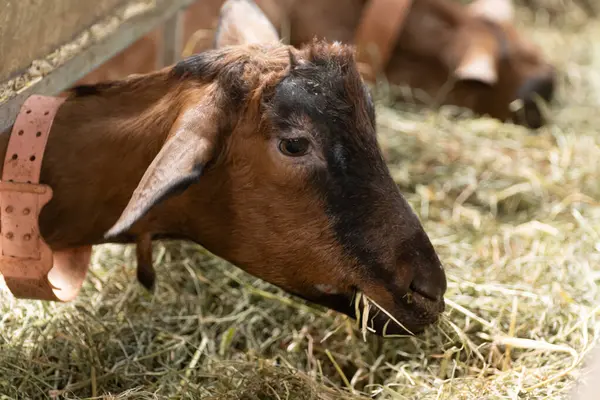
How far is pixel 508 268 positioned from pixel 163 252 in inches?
64.8

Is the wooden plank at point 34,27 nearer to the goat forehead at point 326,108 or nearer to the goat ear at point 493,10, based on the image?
the goat forehead at point 326,108

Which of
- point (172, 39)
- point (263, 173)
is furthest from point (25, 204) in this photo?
point (172, 39)

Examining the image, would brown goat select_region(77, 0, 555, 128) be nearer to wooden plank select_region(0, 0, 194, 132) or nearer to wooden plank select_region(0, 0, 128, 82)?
wooden plank select_region(0, 0, 194, 132)

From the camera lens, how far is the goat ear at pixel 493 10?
5.66 m

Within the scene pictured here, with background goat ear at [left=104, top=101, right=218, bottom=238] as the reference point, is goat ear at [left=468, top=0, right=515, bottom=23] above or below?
below

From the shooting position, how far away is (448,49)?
216 inches

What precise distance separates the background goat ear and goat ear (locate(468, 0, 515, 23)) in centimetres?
357

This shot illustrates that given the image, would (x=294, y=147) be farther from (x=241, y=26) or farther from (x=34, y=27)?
(x=34, y=27)

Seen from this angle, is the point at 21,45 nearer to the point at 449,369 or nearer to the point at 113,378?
the point at 113,378

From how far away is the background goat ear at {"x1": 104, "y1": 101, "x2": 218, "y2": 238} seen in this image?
2.34 metres

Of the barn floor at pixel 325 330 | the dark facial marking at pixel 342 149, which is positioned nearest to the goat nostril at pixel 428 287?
the dark facial marking at pixel 342 149

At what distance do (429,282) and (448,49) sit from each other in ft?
10.1

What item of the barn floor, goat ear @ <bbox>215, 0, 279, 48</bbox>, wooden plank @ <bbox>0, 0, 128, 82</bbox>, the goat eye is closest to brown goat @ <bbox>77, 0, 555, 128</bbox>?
the barn floor

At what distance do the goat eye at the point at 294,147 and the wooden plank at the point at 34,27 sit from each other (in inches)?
44.5
